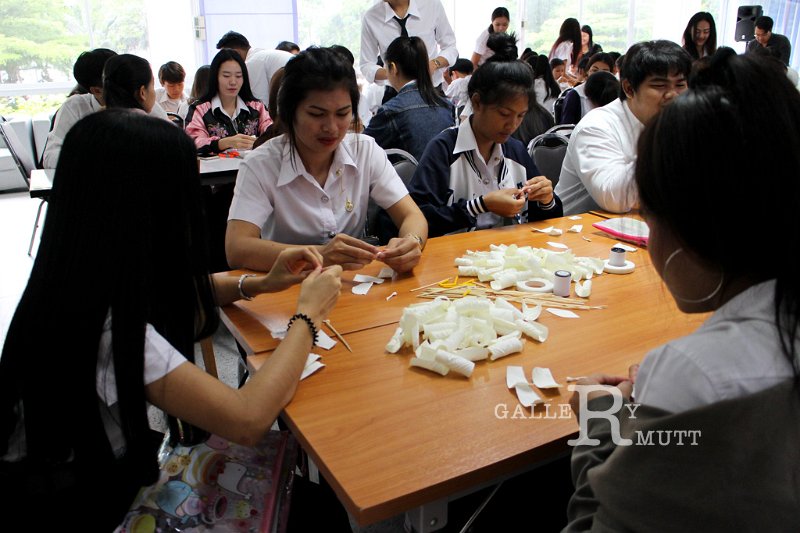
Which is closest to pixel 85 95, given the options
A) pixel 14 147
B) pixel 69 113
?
pixel 69 113

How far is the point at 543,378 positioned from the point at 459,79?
6.08 metres

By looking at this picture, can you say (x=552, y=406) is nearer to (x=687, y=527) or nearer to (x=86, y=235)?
(x=687, y=527)

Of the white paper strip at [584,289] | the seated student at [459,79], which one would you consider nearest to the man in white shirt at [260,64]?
the seated student at [459,79]

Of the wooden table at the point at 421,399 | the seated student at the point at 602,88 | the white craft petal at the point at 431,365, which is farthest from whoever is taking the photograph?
the seated student at the point at 602,88

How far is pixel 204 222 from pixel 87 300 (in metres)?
0.25

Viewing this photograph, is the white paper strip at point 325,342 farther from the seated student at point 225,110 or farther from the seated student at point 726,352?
the seated student at point 225,110

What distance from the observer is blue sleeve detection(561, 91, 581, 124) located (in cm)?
A: 523

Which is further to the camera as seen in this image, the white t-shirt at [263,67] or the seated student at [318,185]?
the white t-shirt at [263,67]

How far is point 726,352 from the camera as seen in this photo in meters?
0.67

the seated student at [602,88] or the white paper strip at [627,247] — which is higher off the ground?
the seated student at [602,88]

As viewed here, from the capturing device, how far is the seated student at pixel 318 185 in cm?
179

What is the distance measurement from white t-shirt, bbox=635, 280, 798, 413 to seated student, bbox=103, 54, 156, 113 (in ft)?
11.8

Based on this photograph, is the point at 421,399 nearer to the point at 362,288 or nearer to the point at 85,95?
the point at 362,288

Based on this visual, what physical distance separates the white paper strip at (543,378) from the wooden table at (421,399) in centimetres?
2
